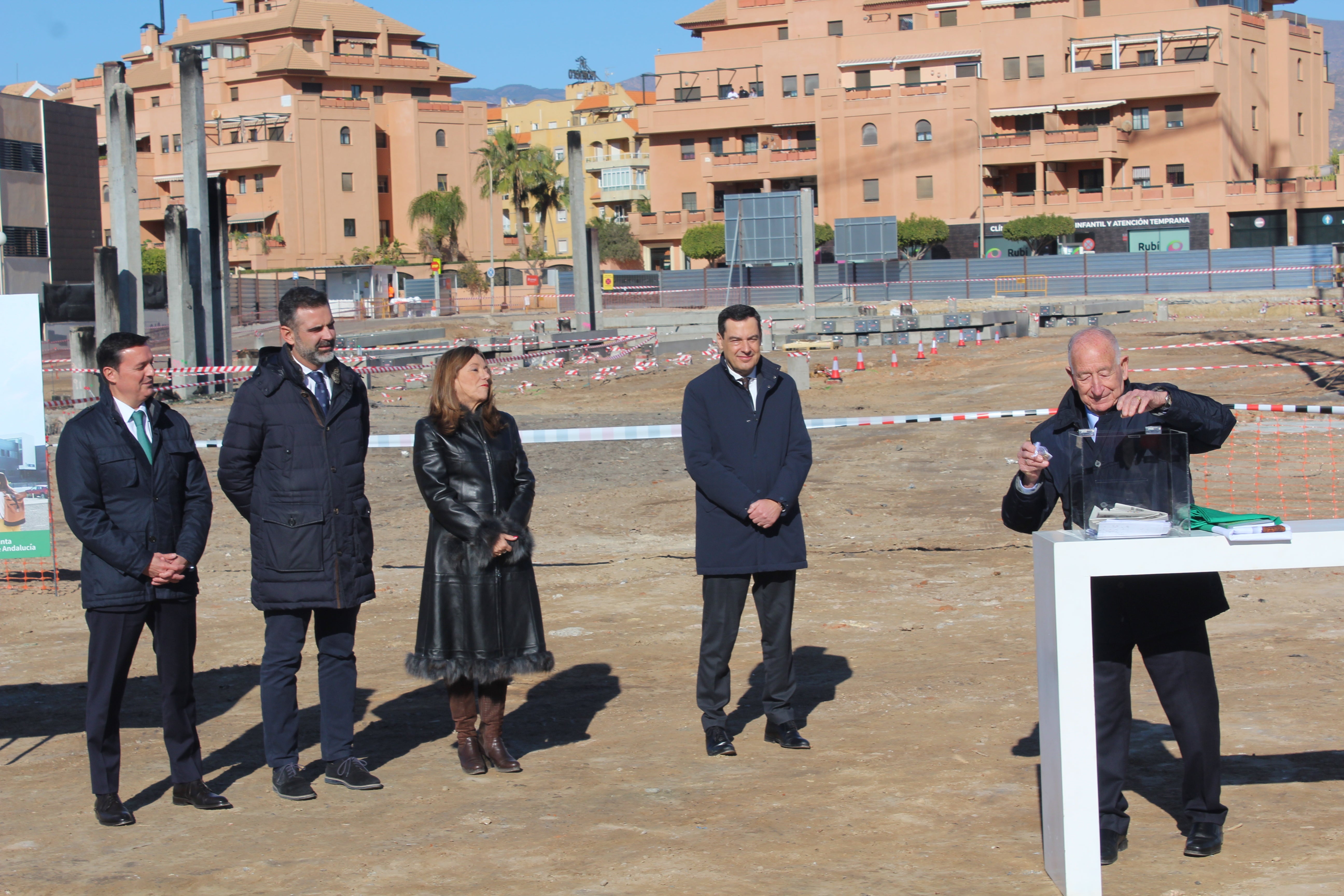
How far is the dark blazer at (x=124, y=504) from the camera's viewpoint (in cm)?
519

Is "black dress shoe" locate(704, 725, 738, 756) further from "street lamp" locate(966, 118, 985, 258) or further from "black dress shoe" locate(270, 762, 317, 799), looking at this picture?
"street lamp" locate(966, 118, 985, 258)

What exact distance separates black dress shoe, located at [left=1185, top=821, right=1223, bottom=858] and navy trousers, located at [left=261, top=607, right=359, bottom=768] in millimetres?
3230

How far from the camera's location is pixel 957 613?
8508 millimetres

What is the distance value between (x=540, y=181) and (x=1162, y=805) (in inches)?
3458

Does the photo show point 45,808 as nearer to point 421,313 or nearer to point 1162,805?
point 1162,805

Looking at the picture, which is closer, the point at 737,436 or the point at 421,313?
the point at 737,436

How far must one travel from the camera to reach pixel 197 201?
26.5 meters

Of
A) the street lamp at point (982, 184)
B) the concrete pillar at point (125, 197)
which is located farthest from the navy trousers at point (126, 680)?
the street lamp at point (982, 184)

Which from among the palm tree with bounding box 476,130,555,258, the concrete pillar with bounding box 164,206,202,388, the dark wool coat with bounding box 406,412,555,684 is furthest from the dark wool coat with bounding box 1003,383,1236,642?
the palm tree with bounding box 476,130,555,258

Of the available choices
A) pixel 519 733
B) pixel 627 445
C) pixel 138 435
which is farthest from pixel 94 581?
pixel 627 445

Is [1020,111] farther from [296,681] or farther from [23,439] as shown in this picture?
[296,681]

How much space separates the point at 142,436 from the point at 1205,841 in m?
4.17

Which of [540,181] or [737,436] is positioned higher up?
[540,181]

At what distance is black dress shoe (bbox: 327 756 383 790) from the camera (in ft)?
18.1
